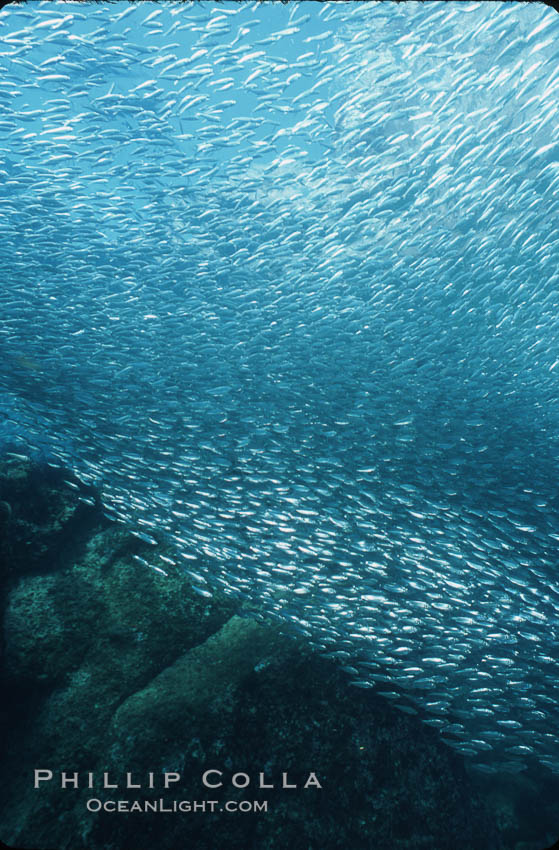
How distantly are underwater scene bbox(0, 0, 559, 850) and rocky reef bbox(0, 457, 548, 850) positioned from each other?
1.2 inches

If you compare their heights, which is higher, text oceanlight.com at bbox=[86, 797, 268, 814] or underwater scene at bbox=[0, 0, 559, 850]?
underwater scene at bbox=[0, 0, 559, 850]

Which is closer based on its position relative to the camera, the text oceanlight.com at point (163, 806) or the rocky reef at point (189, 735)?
the text oceanlight.com at point (163, 806)

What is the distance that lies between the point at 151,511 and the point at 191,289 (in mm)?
3920

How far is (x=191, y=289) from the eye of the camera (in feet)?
26.0

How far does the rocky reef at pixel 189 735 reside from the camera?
459cm

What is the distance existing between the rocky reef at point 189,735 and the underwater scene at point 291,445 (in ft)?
0.10

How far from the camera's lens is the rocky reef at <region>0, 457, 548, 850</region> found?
4.59 meters

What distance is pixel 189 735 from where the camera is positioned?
16.0 feet

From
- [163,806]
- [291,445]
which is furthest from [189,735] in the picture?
[291,445]

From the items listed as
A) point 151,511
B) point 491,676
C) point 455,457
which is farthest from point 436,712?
point 151,511

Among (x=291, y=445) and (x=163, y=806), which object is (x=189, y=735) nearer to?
(x=163, y=806)

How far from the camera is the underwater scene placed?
5137 mm

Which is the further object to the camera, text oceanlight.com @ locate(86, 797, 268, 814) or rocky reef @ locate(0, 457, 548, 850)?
rocky reef @ locate(0, 457, 548, 850)

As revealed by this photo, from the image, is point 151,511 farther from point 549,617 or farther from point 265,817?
point 549,617
